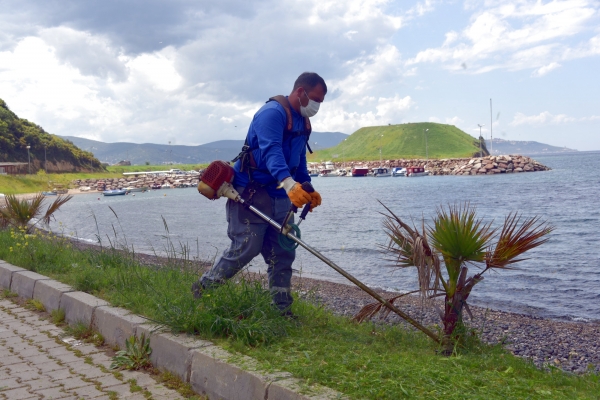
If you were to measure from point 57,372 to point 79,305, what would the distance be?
1317 mm

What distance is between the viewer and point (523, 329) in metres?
8.91

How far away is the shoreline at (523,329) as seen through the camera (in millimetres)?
6957

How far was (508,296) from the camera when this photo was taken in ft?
40.7

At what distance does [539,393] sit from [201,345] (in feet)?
7.67

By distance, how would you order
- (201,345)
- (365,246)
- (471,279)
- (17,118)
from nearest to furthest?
(201,345), (471,279), (365,246), (17,118)

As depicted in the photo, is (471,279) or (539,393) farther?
(471,279)

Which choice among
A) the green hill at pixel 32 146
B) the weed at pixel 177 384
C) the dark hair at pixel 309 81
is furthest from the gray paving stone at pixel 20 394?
the green hill at pixel 32 146

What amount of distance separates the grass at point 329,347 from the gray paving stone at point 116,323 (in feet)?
0.40

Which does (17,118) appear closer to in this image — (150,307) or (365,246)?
(365,246)

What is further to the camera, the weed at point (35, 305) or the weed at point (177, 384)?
the weed at point (35, 305)

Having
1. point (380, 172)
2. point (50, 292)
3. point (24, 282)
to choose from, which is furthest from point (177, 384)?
point (380, 172)

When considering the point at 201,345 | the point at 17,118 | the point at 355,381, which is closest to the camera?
the point at 355,381

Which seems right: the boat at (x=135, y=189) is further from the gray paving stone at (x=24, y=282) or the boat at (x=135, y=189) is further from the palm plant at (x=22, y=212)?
the gray paving stone at (x=24, y=282)

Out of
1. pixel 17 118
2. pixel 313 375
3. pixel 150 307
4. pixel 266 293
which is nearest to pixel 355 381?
pixel 313 375
